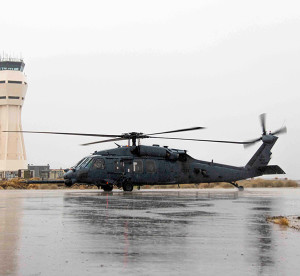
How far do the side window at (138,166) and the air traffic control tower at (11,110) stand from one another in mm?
119604

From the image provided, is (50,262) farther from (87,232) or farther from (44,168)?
(44,168)

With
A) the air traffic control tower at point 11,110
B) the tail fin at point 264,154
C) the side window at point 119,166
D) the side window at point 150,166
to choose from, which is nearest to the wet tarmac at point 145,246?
the side window at point 119,166

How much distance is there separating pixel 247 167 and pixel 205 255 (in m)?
34.0

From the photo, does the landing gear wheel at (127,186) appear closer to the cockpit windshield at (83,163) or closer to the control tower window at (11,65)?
the cockpit windshield at (83,163)

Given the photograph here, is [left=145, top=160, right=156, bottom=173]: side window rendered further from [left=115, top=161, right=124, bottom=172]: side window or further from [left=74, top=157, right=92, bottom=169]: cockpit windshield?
[left=74, top=157, right=92, bottom=169]: cockpit windshield

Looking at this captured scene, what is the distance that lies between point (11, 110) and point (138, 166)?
123m

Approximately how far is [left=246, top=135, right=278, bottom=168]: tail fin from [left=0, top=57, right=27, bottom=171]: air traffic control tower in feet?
387

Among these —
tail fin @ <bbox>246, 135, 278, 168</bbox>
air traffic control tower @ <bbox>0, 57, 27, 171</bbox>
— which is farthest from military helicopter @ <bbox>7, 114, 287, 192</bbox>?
air traffic control tower @ <bbox>0, 57, 27, 171</bbox>

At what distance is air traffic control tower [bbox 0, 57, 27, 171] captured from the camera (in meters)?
151

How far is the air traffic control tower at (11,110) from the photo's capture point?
151 meters

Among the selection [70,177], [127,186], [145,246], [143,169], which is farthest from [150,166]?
[145,246]

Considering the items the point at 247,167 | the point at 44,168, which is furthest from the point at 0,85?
the point at 247,167

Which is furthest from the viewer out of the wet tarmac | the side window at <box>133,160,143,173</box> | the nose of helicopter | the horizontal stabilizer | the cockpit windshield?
the horizontal stabilizer

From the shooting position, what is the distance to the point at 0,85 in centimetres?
15150
